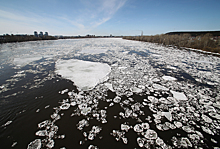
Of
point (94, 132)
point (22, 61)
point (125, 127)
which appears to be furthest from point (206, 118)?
point (22, 61)

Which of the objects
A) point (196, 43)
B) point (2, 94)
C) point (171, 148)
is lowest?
point (171, 148)

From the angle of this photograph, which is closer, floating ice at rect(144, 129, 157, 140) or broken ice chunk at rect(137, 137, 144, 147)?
broken ice chunk at rect(137, 137, 144, 147)

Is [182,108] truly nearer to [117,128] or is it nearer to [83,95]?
[117,128]

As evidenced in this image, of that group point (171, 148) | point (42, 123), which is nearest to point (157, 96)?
point (171, 148)

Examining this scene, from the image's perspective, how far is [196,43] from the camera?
14898 mm

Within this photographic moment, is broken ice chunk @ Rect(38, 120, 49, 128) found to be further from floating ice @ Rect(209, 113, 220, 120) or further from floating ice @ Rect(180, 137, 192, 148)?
floating ice @ Rect(209, 113, 220, 120)

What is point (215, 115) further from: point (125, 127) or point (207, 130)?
point (125, 127)

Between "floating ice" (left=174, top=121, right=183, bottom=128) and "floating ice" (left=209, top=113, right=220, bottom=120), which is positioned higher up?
"floating ice" (left=209, top=113, right=220, bottom=120)

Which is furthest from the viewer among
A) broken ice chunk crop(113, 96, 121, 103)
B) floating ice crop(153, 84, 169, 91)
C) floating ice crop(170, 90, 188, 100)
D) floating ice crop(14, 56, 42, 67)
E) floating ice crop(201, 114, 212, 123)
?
floating ice crop(14, 56, 42, 67)

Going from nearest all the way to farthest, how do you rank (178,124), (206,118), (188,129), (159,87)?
(188,129)
(178,124)
(206,118)
(159,87)

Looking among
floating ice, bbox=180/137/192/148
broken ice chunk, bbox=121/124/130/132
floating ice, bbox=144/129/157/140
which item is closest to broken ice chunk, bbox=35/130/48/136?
broken ice chunk, bbox=121/124/130/132

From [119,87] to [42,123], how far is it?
2.38 meters

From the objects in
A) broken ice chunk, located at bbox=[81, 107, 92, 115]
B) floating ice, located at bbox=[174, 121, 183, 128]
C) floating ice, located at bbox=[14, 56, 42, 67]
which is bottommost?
floating ice, located at bbox=[174, 121, 183, 128]

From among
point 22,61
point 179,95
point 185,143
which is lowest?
point 185,143
